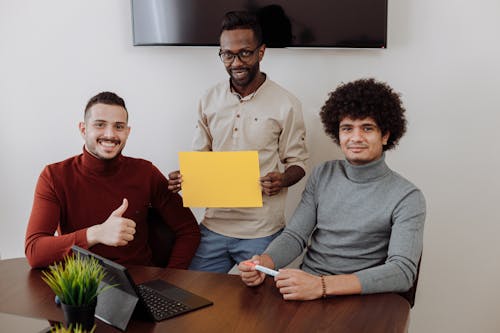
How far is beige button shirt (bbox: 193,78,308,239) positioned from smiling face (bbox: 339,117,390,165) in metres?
0.37

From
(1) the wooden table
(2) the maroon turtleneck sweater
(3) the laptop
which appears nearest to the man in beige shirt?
(2) the maroon turtleneck sweater

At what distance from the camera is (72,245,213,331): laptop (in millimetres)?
1353

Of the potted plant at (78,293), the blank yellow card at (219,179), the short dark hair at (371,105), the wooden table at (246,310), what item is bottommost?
the wooden table at (246,310)

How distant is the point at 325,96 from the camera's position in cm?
246

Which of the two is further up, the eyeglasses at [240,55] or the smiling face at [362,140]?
the eyeglasses at [240,55]

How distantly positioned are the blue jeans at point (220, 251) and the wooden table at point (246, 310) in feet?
1.73

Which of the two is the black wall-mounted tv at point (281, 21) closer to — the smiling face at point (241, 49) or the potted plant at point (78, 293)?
the smiling face at point (241, 49)

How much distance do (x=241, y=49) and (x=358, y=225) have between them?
79cm

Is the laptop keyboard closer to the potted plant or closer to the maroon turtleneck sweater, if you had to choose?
the potted plant

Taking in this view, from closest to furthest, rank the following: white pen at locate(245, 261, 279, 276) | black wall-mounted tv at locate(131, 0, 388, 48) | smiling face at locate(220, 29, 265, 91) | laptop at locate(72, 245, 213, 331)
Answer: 1. laptop at locate(72, 245, 213, 331)
2. white pen at locate(245, 261, 279, 276)
3. smiling face at locate(220, 29, 265, 91)
4. black wall-mounted tv at locate(131, 0, 388, 48)

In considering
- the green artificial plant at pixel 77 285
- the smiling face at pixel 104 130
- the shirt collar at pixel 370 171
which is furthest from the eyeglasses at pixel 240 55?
the green artificial plant at pixel 77 285

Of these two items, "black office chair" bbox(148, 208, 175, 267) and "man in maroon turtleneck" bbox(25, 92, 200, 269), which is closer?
"man in maroon turtleneck" bbox(25, 92, 200, 269)

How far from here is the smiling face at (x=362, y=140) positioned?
179 cm

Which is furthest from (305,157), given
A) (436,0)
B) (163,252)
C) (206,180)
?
(436,0)
